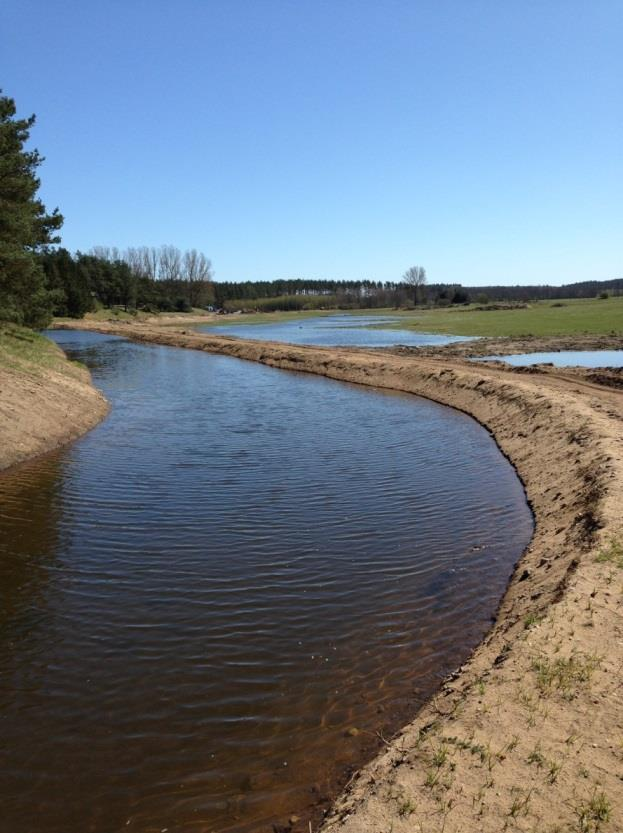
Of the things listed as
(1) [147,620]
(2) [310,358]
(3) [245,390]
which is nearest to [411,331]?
(2) [310,358]

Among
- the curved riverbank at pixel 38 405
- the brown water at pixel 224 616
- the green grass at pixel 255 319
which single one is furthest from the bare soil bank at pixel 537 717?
the green grass at pixel 255 319

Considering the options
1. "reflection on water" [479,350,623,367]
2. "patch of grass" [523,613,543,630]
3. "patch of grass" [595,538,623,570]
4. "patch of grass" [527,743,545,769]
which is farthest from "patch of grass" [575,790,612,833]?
"reflection on water" [479,350,623,367]

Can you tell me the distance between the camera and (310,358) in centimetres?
4753

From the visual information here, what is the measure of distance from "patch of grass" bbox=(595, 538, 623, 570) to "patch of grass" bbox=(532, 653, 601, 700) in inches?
104

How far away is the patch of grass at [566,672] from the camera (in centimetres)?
654

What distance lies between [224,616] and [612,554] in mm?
6116

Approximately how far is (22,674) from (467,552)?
7.80 meters

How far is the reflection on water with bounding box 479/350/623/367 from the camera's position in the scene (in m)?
39.5

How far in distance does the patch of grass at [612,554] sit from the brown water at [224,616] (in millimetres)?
1760

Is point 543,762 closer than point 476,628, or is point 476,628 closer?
point 543,762

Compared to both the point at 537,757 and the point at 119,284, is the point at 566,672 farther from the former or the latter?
the point at 119,284

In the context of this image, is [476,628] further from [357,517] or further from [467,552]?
[357,517]

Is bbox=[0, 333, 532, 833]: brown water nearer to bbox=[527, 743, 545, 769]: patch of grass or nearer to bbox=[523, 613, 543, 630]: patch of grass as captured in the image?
bbox=[523, 613, 543, 630]: patch of grass

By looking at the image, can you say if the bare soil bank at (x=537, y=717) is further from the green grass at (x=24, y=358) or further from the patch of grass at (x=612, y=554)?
the green grass at (x=24, y=358)
